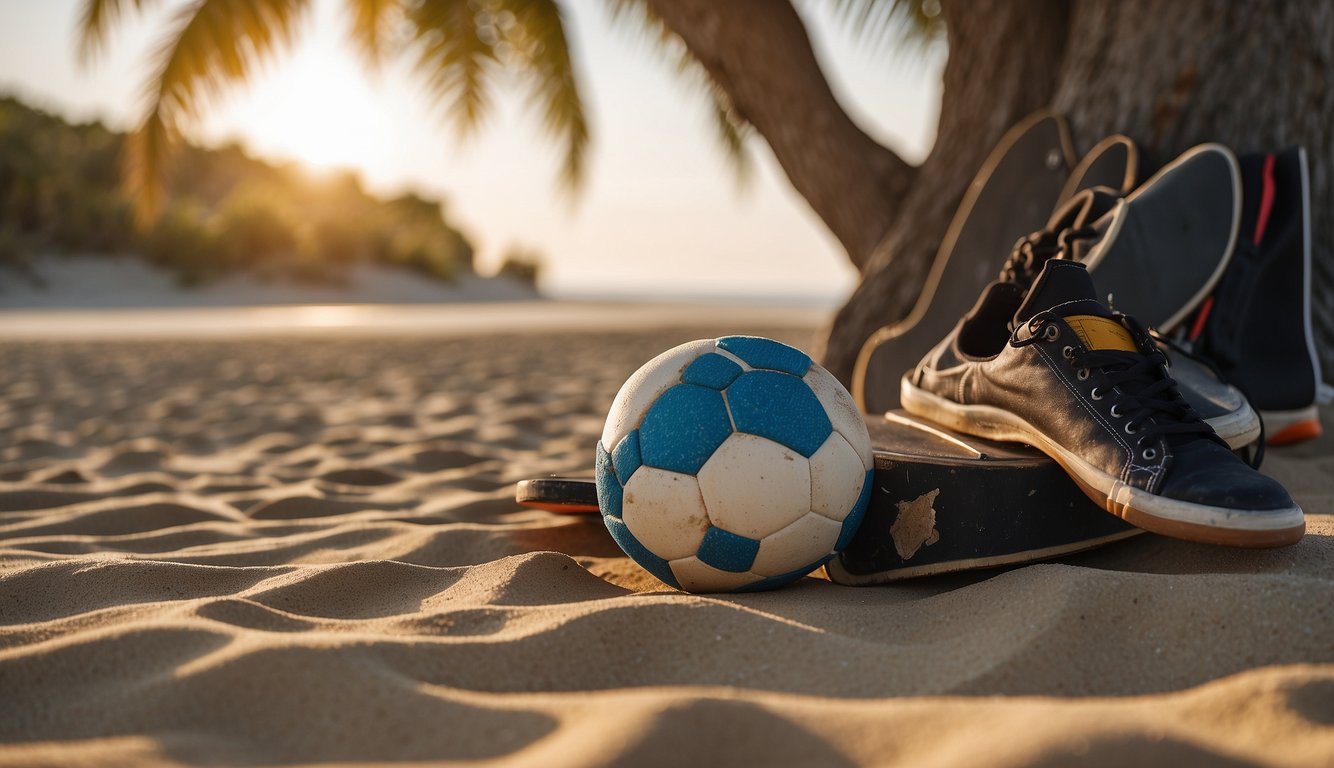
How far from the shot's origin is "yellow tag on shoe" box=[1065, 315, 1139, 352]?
193 cm

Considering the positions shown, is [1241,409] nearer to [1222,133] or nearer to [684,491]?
[684,491]

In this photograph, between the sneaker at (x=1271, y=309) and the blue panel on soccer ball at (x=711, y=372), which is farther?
the sneaker at (x=1271, y=309)

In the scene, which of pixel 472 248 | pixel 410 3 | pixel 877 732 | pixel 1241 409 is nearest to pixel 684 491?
pixel 877 732

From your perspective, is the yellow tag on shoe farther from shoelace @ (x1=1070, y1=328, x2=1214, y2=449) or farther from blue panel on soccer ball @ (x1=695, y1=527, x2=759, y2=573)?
blue panel on soccer ball @ (x1=695, y1=527, x2=759, y2=573)

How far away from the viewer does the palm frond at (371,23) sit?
7293mm

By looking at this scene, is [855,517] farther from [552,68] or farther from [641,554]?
[552,68]

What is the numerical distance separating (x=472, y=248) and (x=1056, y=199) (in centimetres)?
2391

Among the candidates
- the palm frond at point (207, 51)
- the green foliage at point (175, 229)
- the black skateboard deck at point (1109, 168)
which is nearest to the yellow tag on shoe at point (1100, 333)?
the black skateboard deck at point (1109, 168)

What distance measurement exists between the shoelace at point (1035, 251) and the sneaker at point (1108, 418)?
0.18m

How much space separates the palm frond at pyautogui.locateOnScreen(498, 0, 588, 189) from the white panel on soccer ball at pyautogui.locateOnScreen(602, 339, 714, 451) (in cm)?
604

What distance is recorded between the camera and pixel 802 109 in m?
3.97

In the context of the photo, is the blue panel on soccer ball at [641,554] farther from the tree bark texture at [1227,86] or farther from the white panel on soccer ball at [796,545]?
the tree bark texture at [1227,86]

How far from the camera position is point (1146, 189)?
2.75 metres

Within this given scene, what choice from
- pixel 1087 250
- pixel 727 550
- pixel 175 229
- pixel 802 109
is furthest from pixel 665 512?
pixel 175 229
